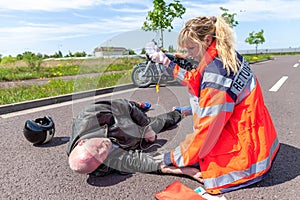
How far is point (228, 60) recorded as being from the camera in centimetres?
220

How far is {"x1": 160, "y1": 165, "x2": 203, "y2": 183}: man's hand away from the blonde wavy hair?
903 mm

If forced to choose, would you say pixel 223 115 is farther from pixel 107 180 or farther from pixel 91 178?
pixel 91 178

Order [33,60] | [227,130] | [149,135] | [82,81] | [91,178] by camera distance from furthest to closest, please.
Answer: [33,60] → [149,135] → [82,81] → [91,178] → [227,130]

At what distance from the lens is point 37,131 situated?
3.29 m

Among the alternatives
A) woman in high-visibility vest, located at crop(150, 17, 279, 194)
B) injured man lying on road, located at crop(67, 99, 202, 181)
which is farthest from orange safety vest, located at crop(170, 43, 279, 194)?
injured man lying on road, located at crop(67, 99, 202, 181)

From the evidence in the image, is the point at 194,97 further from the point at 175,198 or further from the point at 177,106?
the point at 177,106

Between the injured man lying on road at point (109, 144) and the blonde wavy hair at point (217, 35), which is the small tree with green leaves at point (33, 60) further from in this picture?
the blonde wavy hair at point (217, 35)

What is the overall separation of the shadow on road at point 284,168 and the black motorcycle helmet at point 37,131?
2.31 meters

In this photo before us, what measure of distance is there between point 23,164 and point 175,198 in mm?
1654

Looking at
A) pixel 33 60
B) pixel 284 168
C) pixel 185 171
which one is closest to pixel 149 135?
→ pixel 185 171

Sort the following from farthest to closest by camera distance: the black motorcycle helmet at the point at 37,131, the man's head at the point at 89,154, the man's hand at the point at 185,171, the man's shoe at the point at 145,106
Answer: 1. the man's shoe at the point at 145,106
2. the black motorcycle helmet at the point at 37,131
3. the man's hand at the point at 185,171
4. the man's head at the point at 89,154

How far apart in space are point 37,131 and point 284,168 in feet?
8.50

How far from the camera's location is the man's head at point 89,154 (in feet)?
7.61

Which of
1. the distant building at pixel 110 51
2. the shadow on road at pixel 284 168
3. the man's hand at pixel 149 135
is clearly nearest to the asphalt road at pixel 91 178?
the shadow on road at pixel 284 168
